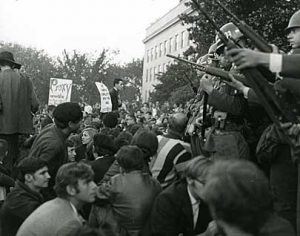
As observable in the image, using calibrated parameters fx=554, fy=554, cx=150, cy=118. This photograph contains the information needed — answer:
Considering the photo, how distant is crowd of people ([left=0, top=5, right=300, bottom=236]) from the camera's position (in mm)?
2545

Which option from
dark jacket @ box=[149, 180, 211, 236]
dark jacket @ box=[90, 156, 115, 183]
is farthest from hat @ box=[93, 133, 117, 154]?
dark jacket @ box=[149, 180, 211, 236]

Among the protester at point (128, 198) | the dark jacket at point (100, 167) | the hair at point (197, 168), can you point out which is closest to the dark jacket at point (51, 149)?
the dark jacket at point (100, 167)

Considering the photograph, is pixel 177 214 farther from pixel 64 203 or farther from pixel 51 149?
pixel 51 149

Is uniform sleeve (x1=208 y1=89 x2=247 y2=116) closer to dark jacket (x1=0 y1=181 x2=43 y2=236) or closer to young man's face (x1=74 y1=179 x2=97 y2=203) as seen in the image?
young man's face (x1=74 y1=179 x2=97 y2=203)

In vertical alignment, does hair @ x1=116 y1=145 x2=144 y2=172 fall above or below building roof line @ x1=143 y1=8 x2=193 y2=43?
below

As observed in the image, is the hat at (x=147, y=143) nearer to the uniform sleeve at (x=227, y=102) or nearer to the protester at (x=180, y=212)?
the uniform sleeve at (x=227, y=102)

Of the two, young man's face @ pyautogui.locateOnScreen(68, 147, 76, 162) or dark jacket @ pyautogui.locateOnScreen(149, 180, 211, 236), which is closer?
dark jacket @ pyautogui.locateOnScreen(149, 180, 211, 236)

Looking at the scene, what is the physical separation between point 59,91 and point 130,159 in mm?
8481

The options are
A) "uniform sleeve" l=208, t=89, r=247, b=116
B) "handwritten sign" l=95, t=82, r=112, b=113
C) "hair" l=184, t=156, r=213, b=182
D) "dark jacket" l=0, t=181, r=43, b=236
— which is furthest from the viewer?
"handwritten sign" l=95, t=82, r=112, b=113

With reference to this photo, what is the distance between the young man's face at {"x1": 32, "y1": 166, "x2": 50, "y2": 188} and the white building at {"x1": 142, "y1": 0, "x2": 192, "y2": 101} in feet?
177

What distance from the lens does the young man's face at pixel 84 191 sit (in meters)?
4.29

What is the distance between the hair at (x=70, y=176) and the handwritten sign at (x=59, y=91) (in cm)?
879

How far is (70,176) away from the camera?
426 cm

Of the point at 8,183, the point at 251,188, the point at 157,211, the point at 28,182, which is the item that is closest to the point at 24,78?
the point at 8,183
